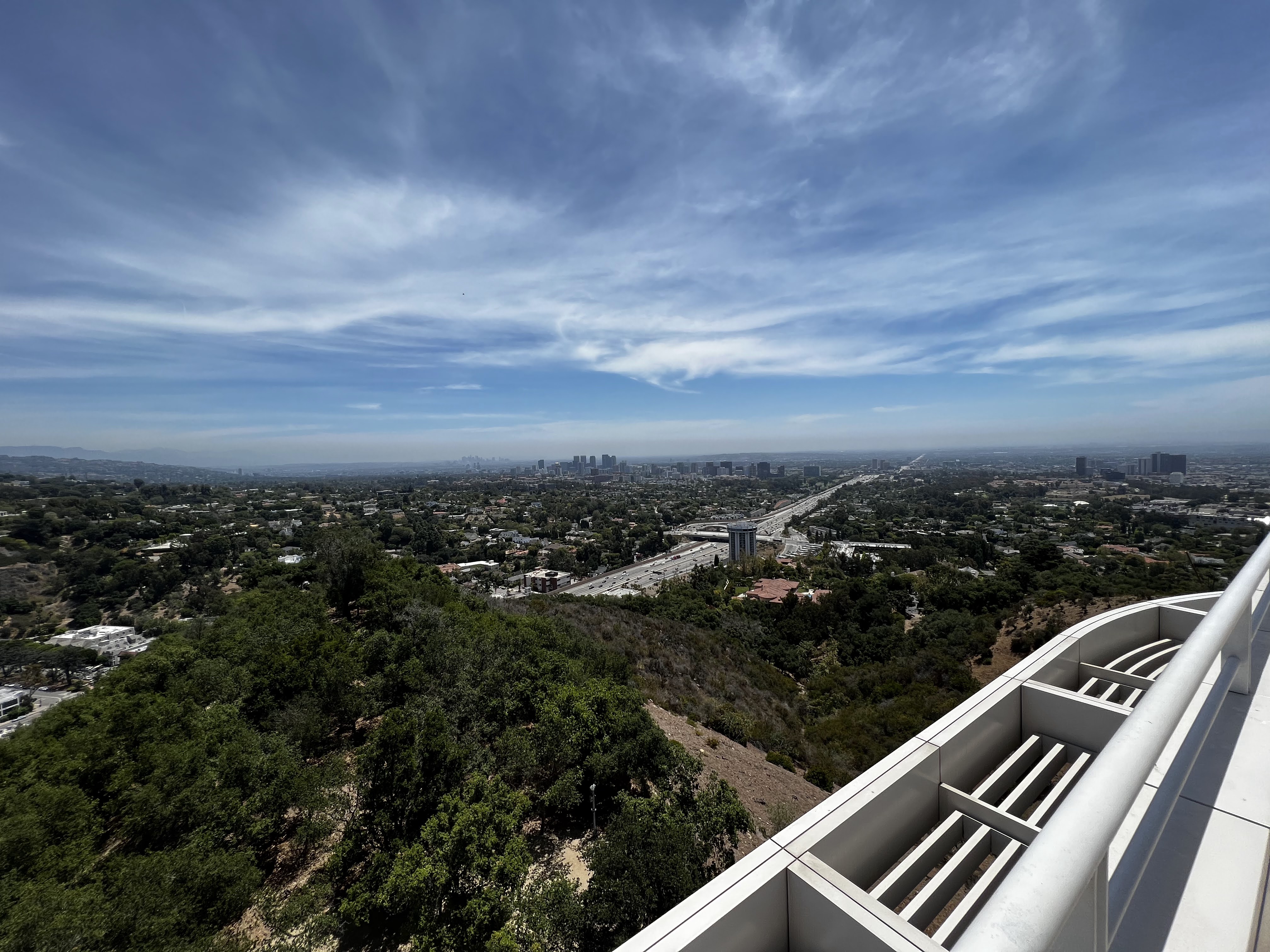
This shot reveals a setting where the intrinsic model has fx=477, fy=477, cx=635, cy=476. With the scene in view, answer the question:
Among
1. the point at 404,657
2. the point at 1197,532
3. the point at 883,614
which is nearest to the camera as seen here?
the point at 404,657

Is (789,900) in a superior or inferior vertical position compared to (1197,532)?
A: superior

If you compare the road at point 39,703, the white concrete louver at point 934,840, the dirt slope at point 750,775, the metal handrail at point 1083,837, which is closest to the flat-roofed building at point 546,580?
the road at point 39,703

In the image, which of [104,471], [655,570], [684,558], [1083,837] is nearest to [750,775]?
[1083,837]

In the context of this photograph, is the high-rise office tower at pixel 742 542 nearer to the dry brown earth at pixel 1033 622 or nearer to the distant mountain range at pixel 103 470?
the dry brown earth at pixel 1033 622

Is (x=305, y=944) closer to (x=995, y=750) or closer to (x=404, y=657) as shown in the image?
(x=404, y=657)

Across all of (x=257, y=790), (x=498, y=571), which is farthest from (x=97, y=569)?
(x=257, y=790)

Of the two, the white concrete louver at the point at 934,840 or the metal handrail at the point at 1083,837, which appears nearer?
the metal handrail at the point at 1083,837

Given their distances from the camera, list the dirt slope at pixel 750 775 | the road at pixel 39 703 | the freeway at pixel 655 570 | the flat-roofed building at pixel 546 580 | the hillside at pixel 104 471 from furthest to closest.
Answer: the hillside at pixel 104 471 → the flat-roofed building at pixel 546 580 → the freeway at pixel 655 570 → the road at pixel 39 703 → the dirt slope at pixel 750 775
